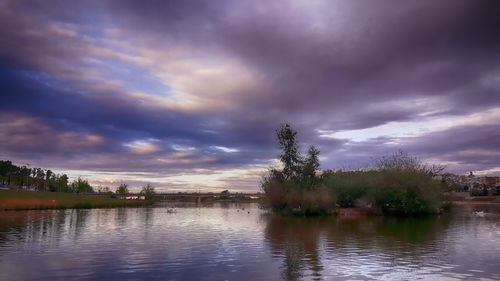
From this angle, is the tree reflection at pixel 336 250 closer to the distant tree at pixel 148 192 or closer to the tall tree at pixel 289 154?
the tall tree at pixel 289 154

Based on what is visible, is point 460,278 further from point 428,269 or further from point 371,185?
point 371,185

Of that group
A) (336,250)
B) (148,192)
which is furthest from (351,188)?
(148,192)

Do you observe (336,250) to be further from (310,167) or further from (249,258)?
(310,167)

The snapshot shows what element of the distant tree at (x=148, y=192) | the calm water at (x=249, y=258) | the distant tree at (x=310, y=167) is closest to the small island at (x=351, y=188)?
the distant tree at (x=310, y=167)

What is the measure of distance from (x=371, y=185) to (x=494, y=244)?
43.0 m

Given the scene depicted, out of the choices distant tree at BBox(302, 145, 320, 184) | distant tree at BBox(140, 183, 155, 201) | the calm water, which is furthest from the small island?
distant tree at BBox(140, 183, 155, 201)

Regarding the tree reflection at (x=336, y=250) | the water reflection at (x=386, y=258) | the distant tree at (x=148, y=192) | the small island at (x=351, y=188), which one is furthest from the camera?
the distant tree at (x=148, y=192)

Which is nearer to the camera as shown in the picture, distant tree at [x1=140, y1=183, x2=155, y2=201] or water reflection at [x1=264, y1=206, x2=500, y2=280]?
water reflection at [x1=264, y1=206, x2=500, y2=280]

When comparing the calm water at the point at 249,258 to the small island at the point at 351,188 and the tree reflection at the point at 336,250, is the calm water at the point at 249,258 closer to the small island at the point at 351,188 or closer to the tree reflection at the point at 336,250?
the tree reflection at the point at 336,250

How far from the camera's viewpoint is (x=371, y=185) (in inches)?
2771

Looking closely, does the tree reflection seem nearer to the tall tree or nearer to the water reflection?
the water reflection

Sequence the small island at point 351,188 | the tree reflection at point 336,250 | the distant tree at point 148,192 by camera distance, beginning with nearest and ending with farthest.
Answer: the tree reflection at point 336,250 → the small island at point 351,188 → the distant tree at point 148,192

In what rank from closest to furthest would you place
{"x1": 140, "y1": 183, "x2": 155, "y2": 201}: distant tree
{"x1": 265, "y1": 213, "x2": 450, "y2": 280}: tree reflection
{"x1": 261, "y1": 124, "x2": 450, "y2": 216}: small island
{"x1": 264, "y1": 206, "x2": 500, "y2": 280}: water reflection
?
{"x1": 264, "y1": 206, "x2": 500, "y2": 280}: water reflection → {"x1": 265, "y1": 213, "x2": 450, "y2": 280}: tree reflection → {"x1": 261, "y1": 124, "x2": 450, "y2": 216}: small island → {"x1": 140, "y1": 183, "x2": 155, "y2": 201}: distant tree

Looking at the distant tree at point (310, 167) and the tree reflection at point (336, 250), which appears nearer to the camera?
the tree reflection at point (336, 250)
